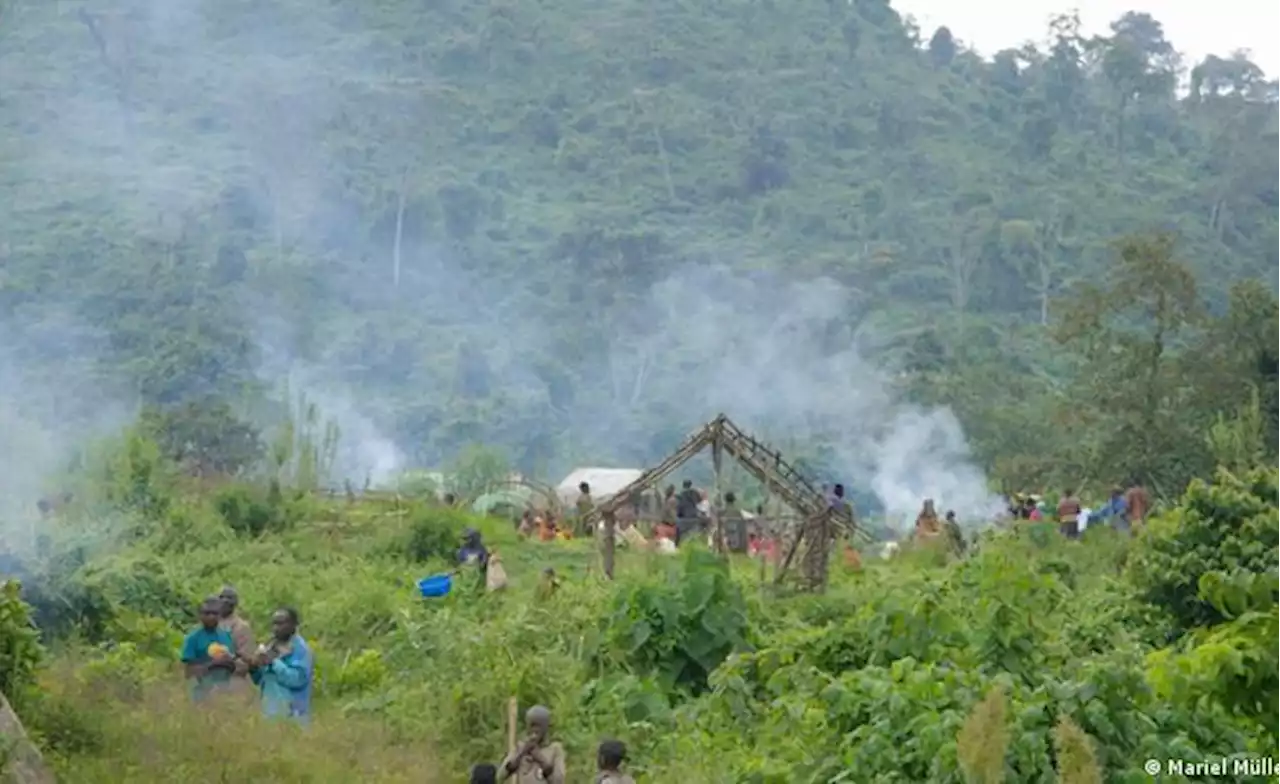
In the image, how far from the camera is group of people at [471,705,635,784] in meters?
7.87

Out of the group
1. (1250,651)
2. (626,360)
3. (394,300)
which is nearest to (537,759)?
(1250,651)

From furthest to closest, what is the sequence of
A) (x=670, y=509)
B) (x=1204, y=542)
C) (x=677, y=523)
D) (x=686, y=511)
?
(x=670, y=509) < (x=686, y=511) < (x=677, y=523) < (x=1204, y=542)

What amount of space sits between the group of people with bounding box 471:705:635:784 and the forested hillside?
17789 millimetres

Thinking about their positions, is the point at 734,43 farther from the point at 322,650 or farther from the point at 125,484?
the point at 322,650

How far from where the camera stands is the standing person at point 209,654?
9.20 metres

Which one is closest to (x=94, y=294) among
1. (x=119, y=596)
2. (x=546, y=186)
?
(x=546, y=186)

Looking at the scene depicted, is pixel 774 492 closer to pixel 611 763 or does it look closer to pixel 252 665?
pixel 252 665

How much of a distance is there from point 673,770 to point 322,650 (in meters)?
5.01

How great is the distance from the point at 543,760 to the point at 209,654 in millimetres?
2120

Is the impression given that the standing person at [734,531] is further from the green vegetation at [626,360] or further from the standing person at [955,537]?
the standing person at [955,537]

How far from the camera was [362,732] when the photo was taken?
933cm

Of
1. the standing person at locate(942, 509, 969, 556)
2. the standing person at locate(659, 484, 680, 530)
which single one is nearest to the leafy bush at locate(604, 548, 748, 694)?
the standing person at locate(942, 509, 969, 556)

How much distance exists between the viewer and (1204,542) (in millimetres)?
12078

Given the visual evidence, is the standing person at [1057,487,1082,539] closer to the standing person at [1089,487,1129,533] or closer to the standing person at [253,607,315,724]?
the standing person at [1089,487,1129,533]
